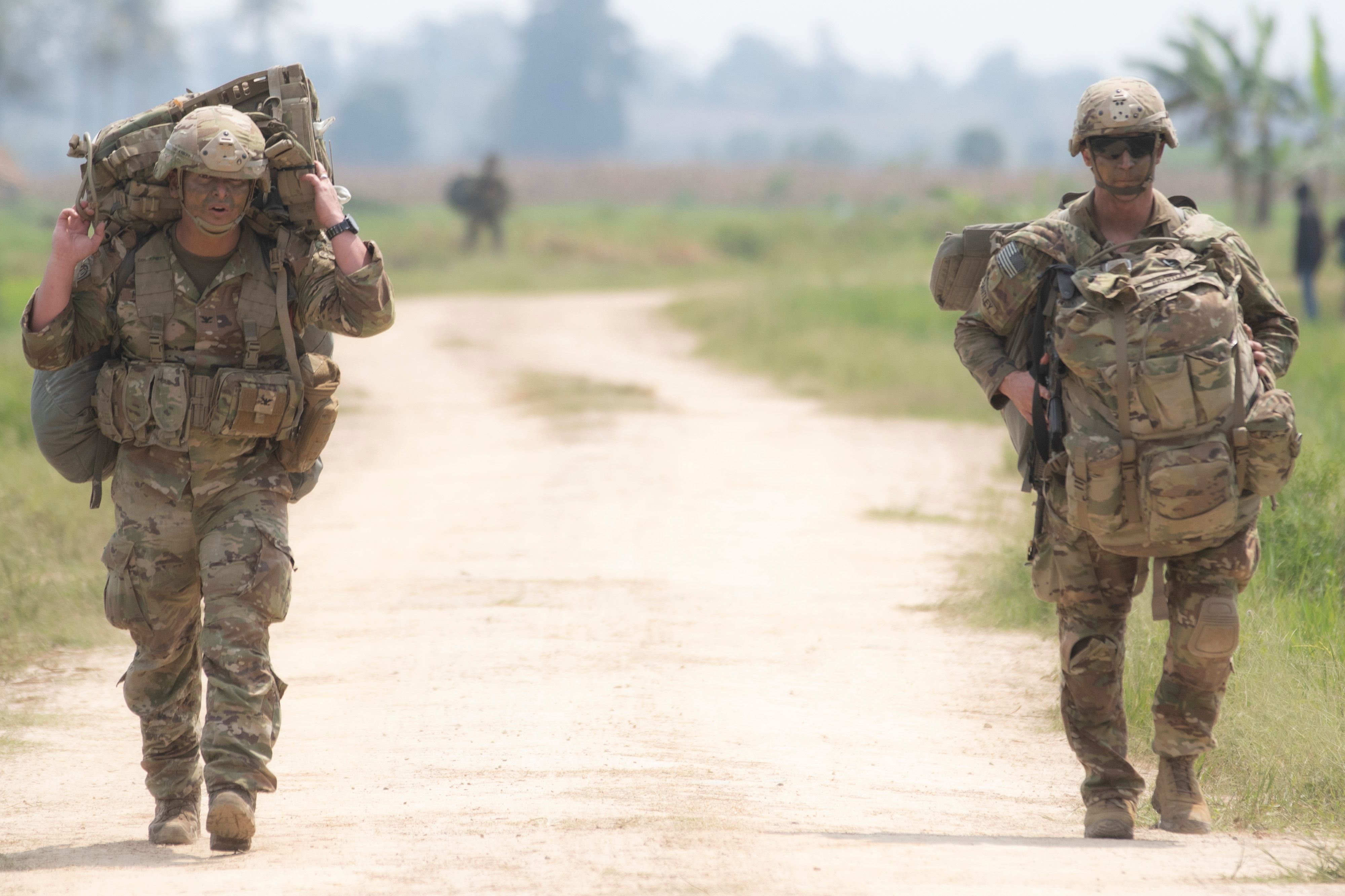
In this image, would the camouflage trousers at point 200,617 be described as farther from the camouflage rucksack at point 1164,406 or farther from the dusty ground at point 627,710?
the camouflage rucksack at point 1164,406

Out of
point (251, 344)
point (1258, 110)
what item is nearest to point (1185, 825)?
point (251, 344)

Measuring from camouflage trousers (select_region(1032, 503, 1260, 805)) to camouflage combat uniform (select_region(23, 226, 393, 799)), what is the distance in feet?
6.62

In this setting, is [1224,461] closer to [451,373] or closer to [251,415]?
[251,415]

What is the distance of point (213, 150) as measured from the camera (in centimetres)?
404

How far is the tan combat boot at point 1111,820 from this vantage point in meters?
4.10

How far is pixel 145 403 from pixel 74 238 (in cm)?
47

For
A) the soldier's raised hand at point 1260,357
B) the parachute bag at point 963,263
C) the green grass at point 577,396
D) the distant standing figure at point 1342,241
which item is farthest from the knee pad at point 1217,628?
the distant standing figure at point 1342,241

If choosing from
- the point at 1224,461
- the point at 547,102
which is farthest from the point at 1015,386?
the point at 547,102

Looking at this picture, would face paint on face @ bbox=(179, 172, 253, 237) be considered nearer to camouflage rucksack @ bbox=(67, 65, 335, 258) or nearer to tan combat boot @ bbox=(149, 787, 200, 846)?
camouflage rucksack @ bbox=(67, 65, 335, 258)

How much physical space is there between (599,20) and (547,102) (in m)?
9.49

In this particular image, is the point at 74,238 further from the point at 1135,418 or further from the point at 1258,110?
the point at 1258,110

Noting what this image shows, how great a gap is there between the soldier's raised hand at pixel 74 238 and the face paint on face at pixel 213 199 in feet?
0.83

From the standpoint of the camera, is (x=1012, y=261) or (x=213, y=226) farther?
(x=1012, y=261)

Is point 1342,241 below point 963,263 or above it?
below
